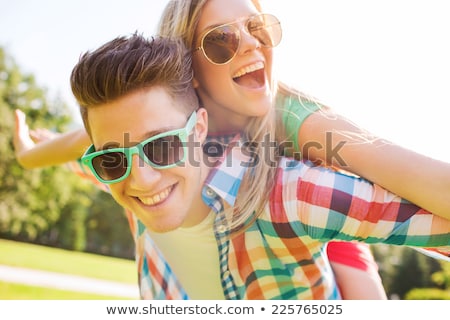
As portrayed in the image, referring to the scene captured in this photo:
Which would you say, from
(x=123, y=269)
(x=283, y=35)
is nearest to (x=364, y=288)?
(x=283, y=35)

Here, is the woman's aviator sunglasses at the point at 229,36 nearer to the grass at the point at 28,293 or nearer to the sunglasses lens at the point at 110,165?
the sunglasses lens at the point at 110,165

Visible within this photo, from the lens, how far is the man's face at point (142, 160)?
1.59 m

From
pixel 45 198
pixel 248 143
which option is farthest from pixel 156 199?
pixel 45 198

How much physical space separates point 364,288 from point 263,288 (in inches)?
24.2

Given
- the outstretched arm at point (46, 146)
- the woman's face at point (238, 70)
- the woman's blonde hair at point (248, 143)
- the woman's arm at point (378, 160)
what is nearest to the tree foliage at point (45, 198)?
the outstretched arm at point (46, 146)

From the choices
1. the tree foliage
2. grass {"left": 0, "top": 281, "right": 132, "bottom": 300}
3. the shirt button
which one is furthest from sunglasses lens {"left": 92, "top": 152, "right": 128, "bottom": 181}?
the tree foliage

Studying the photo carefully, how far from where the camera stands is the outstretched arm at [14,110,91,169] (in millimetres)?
2467

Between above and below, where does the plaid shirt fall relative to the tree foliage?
above

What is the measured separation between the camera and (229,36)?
1.74 metres

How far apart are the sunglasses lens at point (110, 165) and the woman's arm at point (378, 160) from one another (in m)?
0.63

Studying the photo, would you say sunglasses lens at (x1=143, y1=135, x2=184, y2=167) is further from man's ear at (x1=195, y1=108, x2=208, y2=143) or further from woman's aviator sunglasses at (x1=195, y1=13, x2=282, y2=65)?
woman's aviator sunglasses at (x1=195, y1=13, x2=282, y2=65)

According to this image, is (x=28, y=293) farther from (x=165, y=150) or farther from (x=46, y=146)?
(x=165, y=150)

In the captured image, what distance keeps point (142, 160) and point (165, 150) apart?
8cm

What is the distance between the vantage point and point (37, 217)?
57.9 feet
